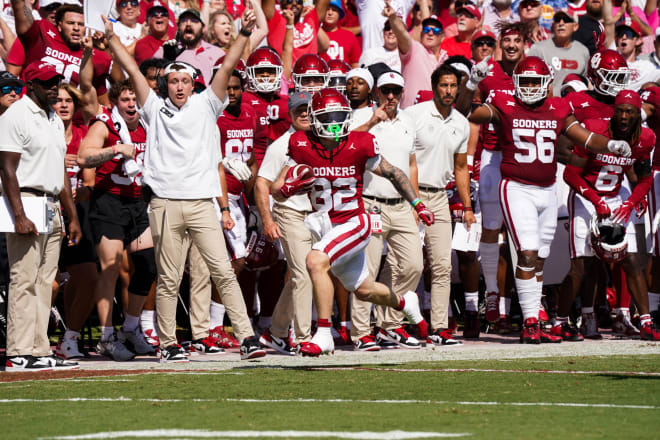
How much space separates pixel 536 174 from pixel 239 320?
3377 mm

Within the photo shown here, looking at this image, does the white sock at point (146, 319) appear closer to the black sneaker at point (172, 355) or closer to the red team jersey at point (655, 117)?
the black sneaker at point (172, 355)

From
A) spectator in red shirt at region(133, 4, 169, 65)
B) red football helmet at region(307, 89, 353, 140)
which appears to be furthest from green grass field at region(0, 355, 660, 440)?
spectator in red shirt at region(133, 4, 169, 65)

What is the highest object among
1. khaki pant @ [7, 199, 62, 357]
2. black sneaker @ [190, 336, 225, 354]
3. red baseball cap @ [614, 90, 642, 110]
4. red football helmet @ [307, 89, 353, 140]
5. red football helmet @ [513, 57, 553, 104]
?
red football helmet @ [513, 57, 553, 104]

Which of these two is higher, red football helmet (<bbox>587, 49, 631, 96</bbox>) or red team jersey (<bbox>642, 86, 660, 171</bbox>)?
red football helmet (<bbox>587, 49, 631, 96</bbox>)

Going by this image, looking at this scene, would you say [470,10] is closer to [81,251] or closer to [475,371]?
[81,251]

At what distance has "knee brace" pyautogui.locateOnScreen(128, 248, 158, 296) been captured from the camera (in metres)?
10.1

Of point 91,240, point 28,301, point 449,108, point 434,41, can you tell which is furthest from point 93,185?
point 434,41

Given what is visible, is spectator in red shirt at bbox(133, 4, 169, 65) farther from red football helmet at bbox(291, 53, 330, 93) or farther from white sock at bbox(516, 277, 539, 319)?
white sock at bbox(516, 277, 539, 319)

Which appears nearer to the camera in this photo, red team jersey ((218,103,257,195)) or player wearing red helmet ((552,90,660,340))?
red team jersey ((218,103,257,195))

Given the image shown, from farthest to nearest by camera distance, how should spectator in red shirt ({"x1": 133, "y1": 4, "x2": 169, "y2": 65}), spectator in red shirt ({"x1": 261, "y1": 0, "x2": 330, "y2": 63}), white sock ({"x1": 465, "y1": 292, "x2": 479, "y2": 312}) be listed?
1. spectator in red shirt ({"x1": 261, "y1": 0, "x2": 330, "y2": 63})
2. spectator in red shirt ({"x1": 133, "y1": 4, "x2": 169, "y2": 65})
3. white sock ({"x1": 465, "y1": 292, "x2": 479, "y2": 312})

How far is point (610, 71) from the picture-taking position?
37.9ft

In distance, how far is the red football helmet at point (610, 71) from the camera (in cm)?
1153

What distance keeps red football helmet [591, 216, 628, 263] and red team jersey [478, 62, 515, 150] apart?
1.32m

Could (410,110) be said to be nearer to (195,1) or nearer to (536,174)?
(536,174)
